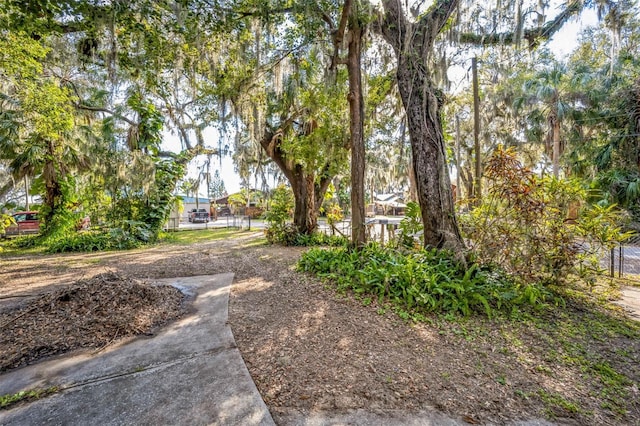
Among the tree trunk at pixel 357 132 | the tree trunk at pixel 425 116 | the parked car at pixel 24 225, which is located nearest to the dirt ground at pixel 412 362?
the tree trunk at pixel 357 132

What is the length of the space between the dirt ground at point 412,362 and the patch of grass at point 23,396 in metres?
1.33

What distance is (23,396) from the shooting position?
6.15 feet

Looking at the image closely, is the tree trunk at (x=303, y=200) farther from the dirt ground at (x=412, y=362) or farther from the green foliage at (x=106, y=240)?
the dirt ground at (x=412, y=362)

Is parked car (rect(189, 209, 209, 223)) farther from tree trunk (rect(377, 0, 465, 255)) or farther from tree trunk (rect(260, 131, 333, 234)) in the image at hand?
tree trunk (rect(377, 0, 465, 255))

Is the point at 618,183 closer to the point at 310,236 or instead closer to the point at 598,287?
the point at 598,287

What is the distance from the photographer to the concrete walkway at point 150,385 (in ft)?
5.53

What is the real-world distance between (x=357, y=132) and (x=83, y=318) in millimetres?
4892

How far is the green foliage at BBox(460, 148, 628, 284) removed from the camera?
3.63m

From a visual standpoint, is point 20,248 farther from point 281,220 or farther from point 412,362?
point 412,362

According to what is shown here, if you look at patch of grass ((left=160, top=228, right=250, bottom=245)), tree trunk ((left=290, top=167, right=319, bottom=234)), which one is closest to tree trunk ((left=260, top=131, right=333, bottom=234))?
tree trunk ((left=290, top=167, right=319, bottom=234))

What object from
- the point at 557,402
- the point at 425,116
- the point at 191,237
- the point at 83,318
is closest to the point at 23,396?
the point at 83,318

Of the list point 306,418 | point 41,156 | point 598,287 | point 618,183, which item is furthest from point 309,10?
point 618,183

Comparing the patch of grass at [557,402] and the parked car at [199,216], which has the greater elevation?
the parked car at [199,216]

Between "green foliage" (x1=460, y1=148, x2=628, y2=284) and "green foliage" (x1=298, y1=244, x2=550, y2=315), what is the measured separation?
340mm
